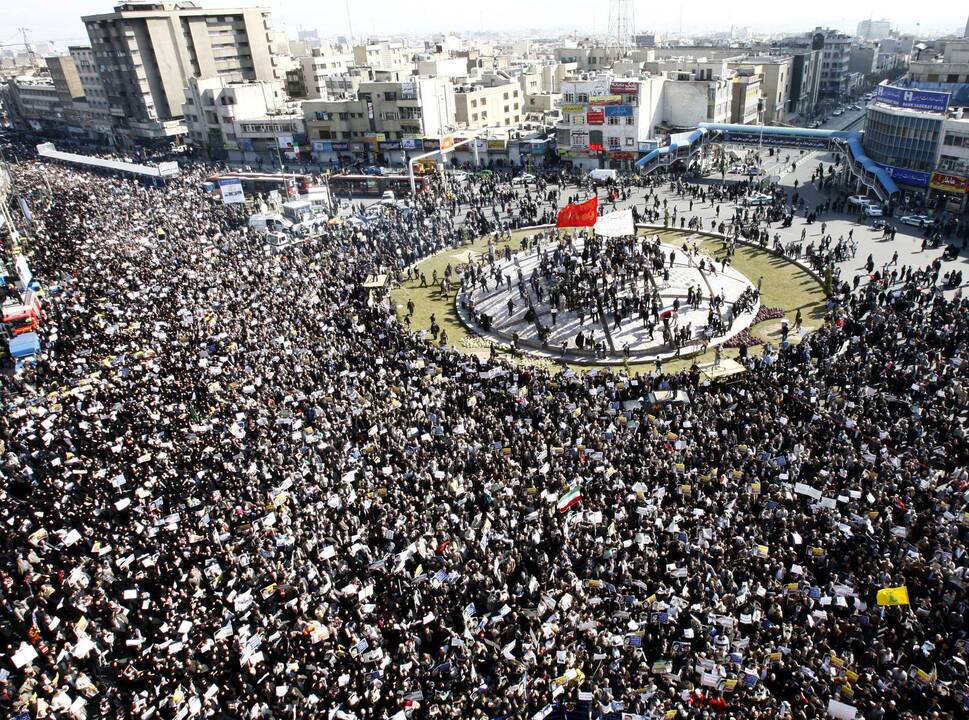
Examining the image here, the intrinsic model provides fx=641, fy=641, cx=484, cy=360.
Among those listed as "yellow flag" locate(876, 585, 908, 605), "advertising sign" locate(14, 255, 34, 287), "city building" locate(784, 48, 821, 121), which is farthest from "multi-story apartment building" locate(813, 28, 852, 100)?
"yellow flag" locate(876, 585, 908, 605)

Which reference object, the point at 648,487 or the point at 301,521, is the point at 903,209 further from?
the point at 301,521

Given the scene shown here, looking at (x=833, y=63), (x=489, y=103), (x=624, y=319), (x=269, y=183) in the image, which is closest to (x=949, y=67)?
(x=624, y=319)

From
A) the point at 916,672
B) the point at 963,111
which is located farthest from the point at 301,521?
the point at 963,111

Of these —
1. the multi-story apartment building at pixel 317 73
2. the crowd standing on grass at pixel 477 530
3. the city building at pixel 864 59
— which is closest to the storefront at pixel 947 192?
the crowd standing on grass at pixel 477 530

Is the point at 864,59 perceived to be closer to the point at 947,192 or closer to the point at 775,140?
the point at 775,140

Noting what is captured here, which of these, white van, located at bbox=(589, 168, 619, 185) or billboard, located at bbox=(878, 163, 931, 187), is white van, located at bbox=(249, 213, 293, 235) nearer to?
white van, located at bbox=(589, 168, 619, 185)

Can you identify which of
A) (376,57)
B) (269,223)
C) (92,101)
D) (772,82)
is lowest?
(269,223)
